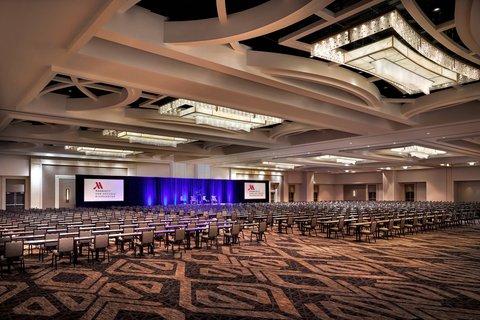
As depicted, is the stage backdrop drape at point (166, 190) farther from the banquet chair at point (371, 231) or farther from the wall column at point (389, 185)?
the banquet chair at point (371, 231)

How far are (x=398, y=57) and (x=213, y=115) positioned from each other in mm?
6140

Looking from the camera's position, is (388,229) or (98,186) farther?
(98,186)

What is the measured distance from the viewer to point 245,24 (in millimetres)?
5941

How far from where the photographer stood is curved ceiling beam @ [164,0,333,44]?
5266 millimetres

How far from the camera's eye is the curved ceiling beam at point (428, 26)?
552 centimetres

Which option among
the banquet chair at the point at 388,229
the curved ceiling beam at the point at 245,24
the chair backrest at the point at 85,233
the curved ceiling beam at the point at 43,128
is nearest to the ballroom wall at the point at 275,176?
the curved ceiling beam at the point at 43,128

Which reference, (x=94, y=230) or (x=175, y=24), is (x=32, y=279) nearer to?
(x=94, y=230)

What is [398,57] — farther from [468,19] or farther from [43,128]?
[43,128]

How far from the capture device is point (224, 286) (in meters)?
7.05

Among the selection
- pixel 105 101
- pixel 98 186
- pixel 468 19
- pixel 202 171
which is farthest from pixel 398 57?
pixel 202 171

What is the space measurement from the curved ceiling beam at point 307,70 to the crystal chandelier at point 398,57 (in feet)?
3.18

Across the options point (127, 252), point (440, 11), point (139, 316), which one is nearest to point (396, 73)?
point (440, 11)

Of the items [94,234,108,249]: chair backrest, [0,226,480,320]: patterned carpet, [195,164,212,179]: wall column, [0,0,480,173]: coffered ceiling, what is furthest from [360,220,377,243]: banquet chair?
[195,164,212,179]: wall column

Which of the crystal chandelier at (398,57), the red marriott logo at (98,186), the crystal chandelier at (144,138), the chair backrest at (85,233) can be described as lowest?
the chair backrest at (85,233)
